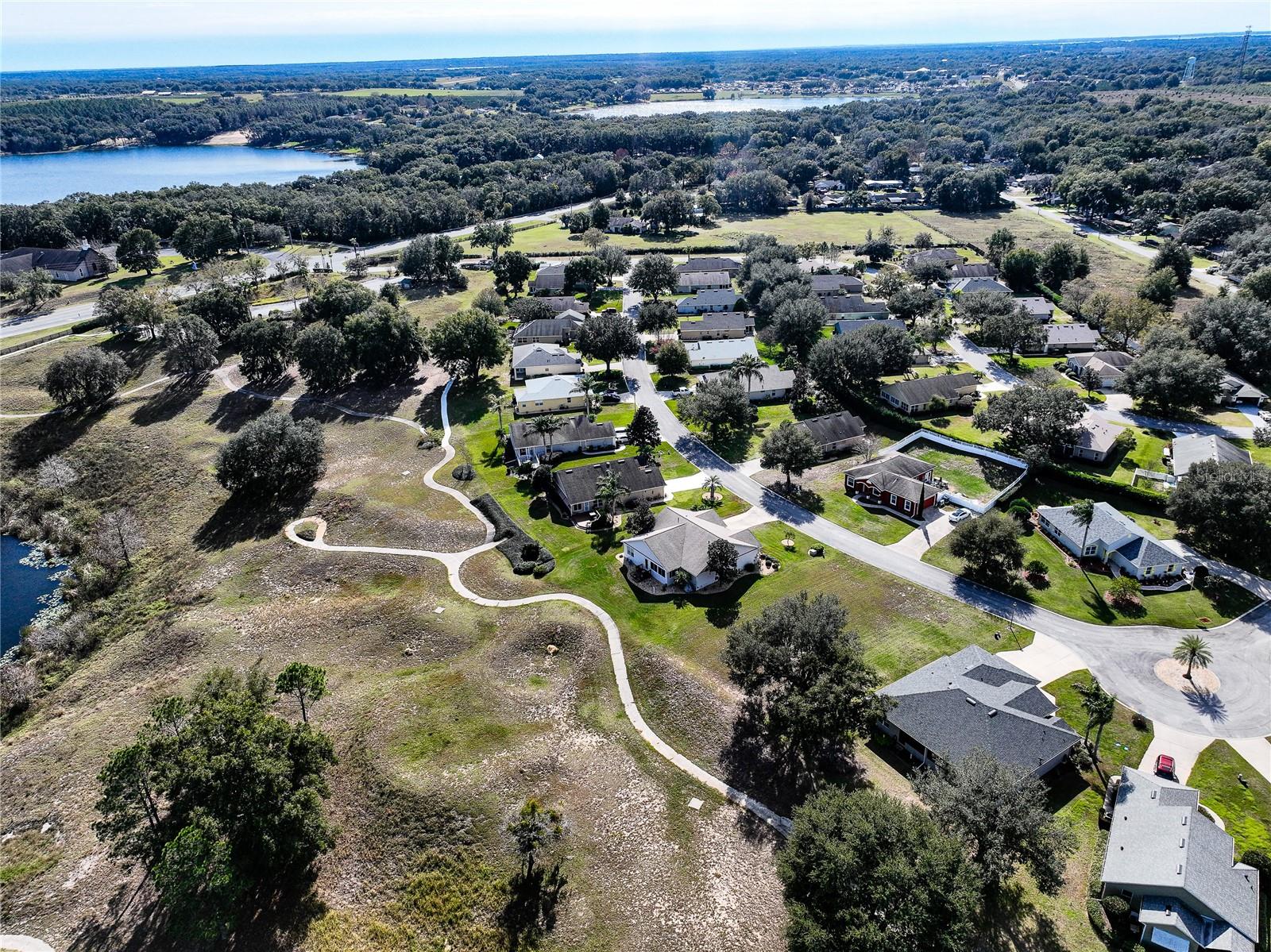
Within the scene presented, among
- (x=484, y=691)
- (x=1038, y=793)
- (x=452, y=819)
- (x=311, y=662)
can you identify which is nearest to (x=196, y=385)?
(x=311, y=662)

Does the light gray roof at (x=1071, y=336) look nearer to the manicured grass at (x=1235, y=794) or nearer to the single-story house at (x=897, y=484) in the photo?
Result: the single-story house at (x=897, y=484)

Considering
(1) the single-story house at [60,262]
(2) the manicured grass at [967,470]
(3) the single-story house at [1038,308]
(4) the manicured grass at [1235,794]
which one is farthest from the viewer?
(1) the single-story house at [60,262]

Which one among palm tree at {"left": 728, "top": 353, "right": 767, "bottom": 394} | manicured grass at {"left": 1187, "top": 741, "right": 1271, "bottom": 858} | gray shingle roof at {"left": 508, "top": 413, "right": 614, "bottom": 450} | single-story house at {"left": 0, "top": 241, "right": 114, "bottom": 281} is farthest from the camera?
single-story house at {"left": 0, "top": 241, "right": 114, "bottom": 281}

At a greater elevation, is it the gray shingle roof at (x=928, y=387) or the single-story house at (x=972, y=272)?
the single-story house at (x=972, y=272)

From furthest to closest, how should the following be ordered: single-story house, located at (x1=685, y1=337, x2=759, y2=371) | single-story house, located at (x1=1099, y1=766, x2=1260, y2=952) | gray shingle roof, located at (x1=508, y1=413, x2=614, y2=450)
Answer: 1. single-story house, located at (x1=685, y1=337, x2=759, y2=371)
2. gray shingle roof, located at (x1=508, y1=413, x2=614, y2=450)
3. single-story house, located at (x1=1099, y1=766, x2=1260, y2=952)

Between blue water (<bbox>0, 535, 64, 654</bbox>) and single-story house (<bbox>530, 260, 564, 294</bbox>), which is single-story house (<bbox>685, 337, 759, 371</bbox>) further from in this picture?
blue water (<bbox>0, 535, 64, 654</bbox>)

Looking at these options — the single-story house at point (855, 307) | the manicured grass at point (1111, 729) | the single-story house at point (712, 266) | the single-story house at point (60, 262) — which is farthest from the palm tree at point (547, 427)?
the single-story house at point (60, 262)

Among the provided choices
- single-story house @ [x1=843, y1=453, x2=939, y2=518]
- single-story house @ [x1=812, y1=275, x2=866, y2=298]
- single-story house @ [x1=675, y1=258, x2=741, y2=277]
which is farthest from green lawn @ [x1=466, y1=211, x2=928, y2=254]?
single-story house @ [x1=843, y1=453, x2=939, y2=518]
